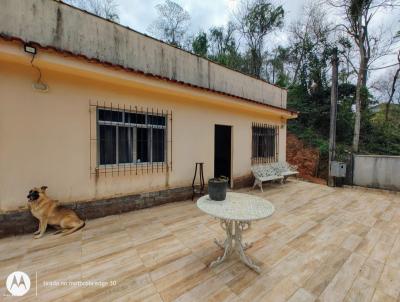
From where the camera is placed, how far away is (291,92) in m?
14.6

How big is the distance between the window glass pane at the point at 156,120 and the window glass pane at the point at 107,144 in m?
0.84

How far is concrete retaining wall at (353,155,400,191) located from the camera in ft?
21.3

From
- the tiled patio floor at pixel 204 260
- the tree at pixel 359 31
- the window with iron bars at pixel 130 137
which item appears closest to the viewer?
the tiled patio floor at pixel 204 260

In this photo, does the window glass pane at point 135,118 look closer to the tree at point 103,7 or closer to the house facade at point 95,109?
the house facade at point 95,109

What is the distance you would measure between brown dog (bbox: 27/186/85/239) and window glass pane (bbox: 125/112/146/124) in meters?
2.00

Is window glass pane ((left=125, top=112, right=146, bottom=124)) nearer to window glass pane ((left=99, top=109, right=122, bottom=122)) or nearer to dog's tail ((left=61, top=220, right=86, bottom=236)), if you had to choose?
window glass pane ((left=99, top=109, right=122, bottom=122))

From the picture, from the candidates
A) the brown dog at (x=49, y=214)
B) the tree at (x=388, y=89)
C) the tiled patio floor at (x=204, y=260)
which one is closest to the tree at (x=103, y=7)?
the brown dog at (x=49, y=214)

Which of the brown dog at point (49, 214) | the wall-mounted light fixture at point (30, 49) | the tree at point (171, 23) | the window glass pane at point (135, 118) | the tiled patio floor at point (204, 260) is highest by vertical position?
the tree at point (171, 23)

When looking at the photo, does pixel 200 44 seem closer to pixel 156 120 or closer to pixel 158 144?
pixel 156 120

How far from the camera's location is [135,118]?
4449 mm

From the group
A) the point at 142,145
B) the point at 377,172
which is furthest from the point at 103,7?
the point at 377,172

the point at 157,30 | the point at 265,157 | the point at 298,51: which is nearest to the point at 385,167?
the point at 265,157

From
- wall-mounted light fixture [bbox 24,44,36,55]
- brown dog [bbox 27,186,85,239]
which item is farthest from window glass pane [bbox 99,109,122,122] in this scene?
brown dog [bbox 27,186,85,239]

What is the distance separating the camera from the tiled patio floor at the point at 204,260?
2.03 meters
